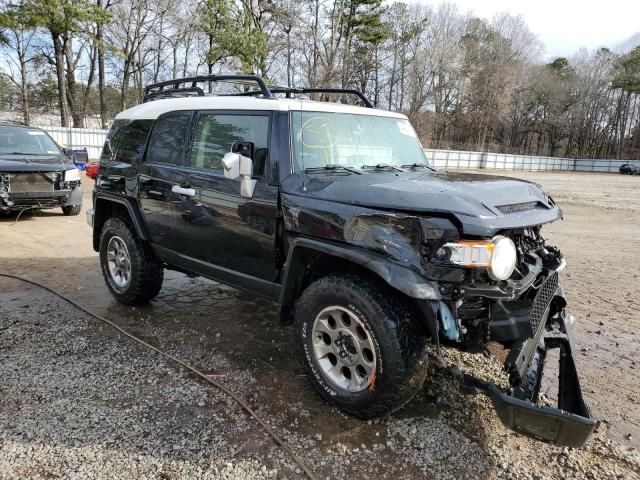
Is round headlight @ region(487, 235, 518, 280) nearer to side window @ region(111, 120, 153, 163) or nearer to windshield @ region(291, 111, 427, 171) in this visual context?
windshield @ region(291, 111, 427, 171)

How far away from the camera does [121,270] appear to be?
16.3ft

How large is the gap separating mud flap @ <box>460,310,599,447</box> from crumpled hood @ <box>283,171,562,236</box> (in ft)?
2.84

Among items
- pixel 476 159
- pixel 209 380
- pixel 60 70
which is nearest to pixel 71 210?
pixel 209 380

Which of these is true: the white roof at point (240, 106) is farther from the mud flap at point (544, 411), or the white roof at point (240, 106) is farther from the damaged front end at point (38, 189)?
the damaged front end at point (38, 189)

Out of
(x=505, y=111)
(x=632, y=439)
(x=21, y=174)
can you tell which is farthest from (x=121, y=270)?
(x=505, y=111)

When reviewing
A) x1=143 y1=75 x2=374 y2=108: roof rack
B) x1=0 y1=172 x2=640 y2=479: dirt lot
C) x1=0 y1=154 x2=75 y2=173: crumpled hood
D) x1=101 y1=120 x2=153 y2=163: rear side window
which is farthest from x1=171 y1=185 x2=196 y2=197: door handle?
x1=0 y1=154 x2=75 y2=173: crumpled hood

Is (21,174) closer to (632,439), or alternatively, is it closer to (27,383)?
(27,383)

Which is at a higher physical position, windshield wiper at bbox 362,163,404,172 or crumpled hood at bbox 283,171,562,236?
windshield wiper at bbox 362,163,404,172

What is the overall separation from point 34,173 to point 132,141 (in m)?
5.26

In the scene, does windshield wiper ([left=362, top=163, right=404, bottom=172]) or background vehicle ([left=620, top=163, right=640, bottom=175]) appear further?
background vehicle ([left=620, top=163, right=640, bottom=175])

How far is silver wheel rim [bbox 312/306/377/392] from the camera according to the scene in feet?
9.58

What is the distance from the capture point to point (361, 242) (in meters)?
2.83

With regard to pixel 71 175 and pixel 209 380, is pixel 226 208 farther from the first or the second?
pixel 71 175

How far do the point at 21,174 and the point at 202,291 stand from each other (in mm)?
5364
